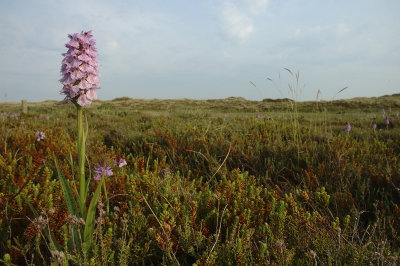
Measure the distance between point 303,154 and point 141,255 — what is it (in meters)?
3.14

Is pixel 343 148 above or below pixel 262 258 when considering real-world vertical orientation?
above

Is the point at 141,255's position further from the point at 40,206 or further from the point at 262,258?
the point at 40,206

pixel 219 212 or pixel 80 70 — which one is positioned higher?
pixel 80 70

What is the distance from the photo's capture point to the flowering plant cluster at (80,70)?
1.84 meters

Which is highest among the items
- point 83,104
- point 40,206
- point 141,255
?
point 83,104

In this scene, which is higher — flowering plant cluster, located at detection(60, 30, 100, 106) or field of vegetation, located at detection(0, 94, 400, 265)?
flowering plant cluster, located at detection(60, 30, 100, 106)

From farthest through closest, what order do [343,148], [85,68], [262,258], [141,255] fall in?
[343,148]
[141,255]
[85,68]
[262,258]

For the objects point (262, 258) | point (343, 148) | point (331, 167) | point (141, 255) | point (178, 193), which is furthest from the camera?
point (343, 148)

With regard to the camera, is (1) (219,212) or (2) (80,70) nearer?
(2) (80,70)

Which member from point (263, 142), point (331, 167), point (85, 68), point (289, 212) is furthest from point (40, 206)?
point (263, 142)

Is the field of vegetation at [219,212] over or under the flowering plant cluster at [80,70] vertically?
under

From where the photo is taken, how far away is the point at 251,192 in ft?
8.83

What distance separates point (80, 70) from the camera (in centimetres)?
188

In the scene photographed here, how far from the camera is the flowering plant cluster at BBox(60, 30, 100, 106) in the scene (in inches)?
72.4
